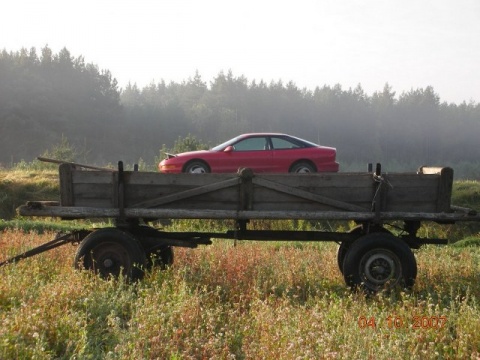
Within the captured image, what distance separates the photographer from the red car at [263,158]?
10.9m

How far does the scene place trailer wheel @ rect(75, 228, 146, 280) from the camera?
5949mm

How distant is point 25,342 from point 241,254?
4.35m

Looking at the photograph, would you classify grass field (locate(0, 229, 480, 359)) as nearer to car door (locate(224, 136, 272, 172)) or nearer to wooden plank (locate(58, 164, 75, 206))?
wooden plank (locate(58, 164, 75, 206))

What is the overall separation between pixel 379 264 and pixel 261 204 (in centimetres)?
168

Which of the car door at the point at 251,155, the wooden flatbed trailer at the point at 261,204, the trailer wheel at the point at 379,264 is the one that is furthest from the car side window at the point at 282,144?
the trailer wheel at the point at 379,264

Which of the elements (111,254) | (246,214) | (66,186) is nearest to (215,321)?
(246,214)

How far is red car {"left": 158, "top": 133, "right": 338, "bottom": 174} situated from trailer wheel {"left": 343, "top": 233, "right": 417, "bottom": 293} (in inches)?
200

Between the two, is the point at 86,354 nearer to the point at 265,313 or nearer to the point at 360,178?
the point at 265,313

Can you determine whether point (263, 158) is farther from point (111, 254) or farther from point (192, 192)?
point (111, 254)

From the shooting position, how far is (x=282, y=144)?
11.1 meters

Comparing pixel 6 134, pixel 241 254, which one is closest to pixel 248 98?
pixel 6 134

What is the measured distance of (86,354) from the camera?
405 centimetres
